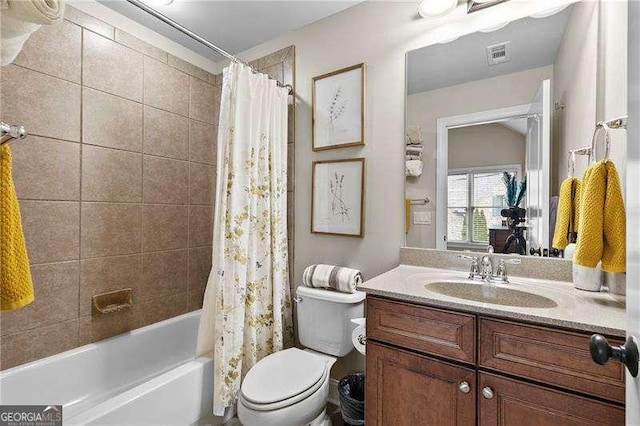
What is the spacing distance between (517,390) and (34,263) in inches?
86.2

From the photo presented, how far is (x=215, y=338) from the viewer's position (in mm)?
1658

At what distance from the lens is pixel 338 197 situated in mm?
1915

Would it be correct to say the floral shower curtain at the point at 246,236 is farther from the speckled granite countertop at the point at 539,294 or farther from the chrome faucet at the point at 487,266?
the chrome faucet at the point at 487,266

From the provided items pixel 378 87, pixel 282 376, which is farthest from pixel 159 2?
pixel 282 376

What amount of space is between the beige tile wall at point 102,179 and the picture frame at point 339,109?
1014 mm

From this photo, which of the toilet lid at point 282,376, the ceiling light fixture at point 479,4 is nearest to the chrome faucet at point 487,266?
the toilet lid at point 282,376

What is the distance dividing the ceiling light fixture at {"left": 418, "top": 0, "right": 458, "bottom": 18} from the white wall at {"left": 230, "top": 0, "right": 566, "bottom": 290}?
0.04m

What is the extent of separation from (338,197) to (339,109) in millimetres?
554

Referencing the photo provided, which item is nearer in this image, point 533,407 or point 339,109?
point 533,407

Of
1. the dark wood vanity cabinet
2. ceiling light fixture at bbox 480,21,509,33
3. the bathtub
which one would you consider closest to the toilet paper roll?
the dark wood vanity cabinet

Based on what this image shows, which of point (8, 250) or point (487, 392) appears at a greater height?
point (8, 250)

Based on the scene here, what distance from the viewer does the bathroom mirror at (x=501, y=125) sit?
1.30m

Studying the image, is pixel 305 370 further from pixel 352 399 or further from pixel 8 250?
pixel 8 250

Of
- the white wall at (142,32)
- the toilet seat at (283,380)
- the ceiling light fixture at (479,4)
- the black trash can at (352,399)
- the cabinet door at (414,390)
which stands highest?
the white wall at (142,32)
